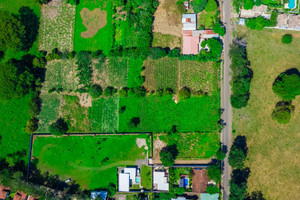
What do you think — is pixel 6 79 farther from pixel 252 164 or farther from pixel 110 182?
pixel 252 164

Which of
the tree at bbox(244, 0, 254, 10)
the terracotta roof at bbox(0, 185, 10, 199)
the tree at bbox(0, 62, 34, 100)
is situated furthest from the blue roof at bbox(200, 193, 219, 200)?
the tree at bbox(0, 62, 34, 100)

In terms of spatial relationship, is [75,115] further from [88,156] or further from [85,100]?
[88,156]

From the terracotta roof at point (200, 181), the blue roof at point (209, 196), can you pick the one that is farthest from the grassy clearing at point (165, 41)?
the blue roof at point (209, 196)

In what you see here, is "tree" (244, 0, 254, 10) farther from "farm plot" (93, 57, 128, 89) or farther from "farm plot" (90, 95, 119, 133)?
"farm plot" (90, 95, 119, 133)

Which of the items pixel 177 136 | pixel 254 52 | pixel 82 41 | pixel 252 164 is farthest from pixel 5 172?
pixel 254 52

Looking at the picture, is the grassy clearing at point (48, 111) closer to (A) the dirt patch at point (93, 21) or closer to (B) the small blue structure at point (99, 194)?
(A) the dirt patch at point (93, 21)
